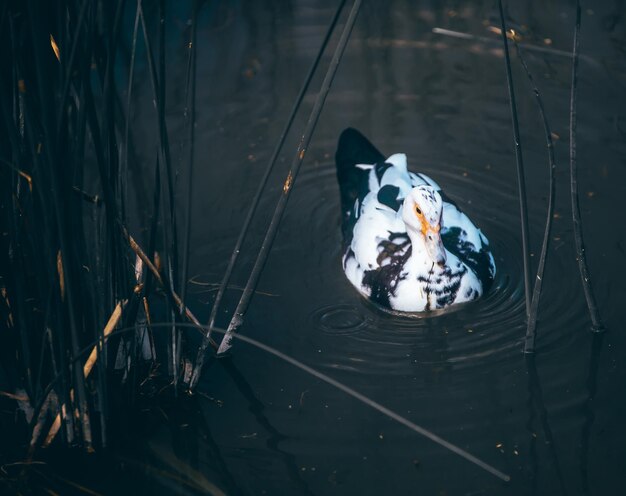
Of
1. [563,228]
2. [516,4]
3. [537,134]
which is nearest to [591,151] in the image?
[537,134]

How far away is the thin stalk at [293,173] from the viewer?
3.12m

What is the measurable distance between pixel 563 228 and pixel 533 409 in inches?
55.9

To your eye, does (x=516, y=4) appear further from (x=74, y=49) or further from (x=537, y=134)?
(x=74, y=49)

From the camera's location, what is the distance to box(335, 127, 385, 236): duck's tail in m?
5.56

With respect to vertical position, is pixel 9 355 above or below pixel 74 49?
below

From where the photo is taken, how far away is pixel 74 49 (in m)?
2.86

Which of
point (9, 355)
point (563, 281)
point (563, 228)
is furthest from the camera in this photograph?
point (563, 228)

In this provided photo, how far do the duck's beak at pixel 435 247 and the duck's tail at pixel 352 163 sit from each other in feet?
2.36

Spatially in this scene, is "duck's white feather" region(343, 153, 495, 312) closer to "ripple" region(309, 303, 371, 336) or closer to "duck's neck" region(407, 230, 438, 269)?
"duck's neck" region(407, 230, 438, 269)

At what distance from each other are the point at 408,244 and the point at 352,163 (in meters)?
0.80

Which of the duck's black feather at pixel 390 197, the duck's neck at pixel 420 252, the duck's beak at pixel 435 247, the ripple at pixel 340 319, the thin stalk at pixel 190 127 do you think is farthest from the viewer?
the duck's black feather at pixel 390 197

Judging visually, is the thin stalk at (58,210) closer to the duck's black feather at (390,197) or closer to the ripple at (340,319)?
the ripple at (340,319)

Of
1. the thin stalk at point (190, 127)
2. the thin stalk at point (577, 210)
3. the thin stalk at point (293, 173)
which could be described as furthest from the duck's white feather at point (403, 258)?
the thin stalk at point (190, 127)

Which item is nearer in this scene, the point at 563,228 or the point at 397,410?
the point at 397,410
